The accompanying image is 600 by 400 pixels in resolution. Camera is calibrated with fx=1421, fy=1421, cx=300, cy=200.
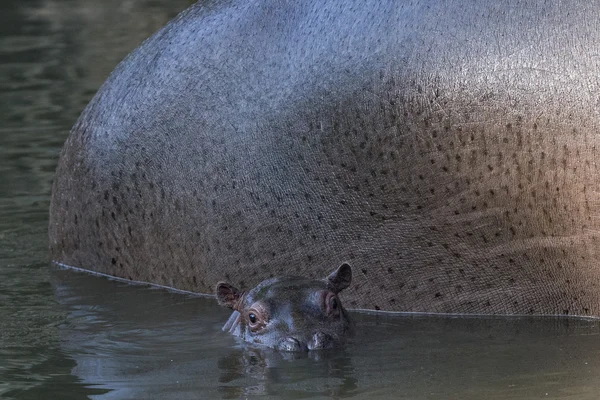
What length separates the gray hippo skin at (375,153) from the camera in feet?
20.3

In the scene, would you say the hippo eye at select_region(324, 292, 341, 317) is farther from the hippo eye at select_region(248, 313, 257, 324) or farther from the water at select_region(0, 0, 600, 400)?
the hippo eye at select_region(248, 313, 257, 324)

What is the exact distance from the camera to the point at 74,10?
19.6 metres

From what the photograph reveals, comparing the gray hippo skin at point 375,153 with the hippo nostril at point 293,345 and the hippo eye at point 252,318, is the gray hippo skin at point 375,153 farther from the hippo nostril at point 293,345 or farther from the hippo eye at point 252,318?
the hippo nostril at point 293,345

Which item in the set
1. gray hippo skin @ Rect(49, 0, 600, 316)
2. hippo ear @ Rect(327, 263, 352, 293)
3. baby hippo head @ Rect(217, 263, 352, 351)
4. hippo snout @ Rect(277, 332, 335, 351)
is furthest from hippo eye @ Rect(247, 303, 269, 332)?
gray hippo skin @ Rect(49, 0, 600, 316)

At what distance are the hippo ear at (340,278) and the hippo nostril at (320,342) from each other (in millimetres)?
318

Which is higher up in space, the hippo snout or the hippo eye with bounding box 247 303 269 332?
the hippo eye with bounding box 247 303 269 332

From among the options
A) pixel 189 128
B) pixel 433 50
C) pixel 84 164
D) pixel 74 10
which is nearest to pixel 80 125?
pixel 84 164

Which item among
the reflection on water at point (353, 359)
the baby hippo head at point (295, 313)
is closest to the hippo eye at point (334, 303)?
the baby hippo head at point (295, 313)

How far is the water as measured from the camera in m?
5.51

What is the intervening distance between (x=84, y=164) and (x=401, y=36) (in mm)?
2143

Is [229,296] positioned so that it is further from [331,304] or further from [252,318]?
[331,304]

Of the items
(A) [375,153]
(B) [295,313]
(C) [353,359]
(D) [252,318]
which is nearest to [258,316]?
(D) [252,318]

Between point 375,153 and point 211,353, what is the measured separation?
1183 mm

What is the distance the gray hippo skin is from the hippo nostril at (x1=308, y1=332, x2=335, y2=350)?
64 centimetres
